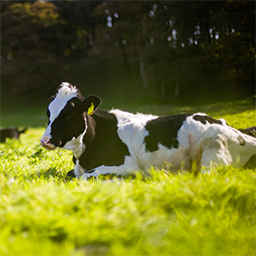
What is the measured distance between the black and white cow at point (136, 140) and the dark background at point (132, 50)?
10.1m

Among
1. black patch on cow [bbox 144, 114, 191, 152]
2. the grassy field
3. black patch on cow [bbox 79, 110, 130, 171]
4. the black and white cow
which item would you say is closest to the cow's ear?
the black and white cow

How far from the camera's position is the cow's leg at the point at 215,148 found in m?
4.22

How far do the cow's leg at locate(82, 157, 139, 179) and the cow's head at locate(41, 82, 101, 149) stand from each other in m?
0.55

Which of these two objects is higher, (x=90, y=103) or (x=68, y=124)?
(x=90, y=103)

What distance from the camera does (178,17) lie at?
2531 cm

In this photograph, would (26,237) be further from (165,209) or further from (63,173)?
(63,173)

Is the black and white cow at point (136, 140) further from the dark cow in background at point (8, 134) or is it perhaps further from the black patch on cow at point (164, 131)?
the dark cow in background at point (8, 134)

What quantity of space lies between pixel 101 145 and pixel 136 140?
0.56 m

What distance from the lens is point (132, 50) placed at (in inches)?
1483

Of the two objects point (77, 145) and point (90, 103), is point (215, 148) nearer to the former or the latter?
point (90, 103)

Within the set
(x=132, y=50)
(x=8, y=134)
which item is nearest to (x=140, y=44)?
(x=132, y=50)

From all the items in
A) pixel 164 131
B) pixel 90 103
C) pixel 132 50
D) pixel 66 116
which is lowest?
pixel 164 131

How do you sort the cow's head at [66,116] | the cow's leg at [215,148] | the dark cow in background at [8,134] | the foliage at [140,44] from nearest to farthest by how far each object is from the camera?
the cow's head at [66,116] → the cow's leg at [215,148] → the dark cow in background at [8,134] → the foliage at [140,44]

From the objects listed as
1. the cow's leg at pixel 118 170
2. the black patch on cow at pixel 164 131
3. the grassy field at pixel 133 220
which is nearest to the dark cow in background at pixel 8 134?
the cow's leg at pixel 118 170
